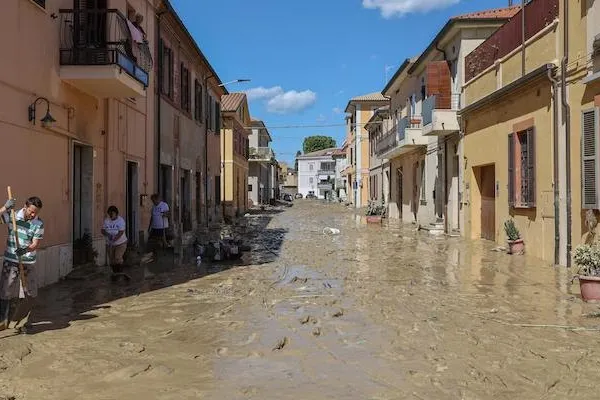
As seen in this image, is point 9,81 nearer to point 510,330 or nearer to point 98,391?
point 98,391

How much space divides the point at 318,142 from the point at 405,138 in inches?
4333

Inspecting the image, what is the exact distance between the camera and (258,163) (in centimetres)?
5803

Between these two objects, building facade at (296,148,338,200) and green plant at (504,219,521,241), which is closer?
green plant at (504,219,521,241)

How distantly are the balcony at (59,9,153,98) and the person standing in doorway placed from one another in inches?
140

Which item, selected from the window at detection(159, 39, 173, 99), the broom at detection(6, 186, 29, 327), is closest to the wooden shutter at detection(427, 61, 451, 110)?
the window at detection(159, 39, 173, 99)

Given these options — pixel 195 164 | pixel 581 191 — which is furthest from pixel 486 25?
pixel 195 164

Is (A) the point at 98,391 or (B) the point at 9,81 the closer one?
(A) the point at 98,391

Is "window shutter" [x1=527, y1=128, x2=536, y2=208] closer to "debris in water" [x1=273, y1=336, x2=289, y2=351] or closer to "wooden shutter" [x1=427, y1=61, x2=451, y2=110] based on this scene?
"wooden shutter" [x1=427, y1=61, x2=451, y2=110]

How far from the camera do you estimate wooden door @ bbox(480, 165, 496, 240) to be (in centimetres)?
1733

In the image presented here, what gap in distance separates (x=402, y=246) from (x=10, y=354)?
13464mm

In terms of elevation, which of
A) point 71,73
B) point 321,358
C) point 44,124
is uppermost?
point 71,73

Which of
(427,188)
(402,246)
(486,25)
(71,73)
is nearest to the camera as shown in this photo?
(71,73)

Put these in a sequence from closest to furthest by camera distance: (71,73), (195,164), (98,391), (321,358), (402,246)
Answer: (98,391)
(321,358)
(71,73)
(402,246)
(195,164)

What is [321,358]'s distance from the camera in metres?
5.81
